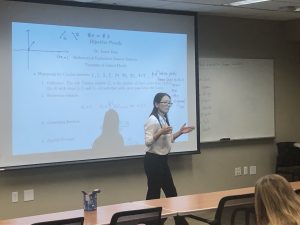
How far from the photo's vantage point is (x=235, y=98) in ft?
23.4

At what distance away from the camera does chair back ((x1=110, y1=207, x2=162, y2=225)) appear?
10.3 feet

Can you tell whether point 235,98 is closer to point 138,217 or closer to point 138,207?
point 138,207

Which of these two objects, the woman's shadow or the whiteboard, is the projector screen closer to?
the woman's shadow

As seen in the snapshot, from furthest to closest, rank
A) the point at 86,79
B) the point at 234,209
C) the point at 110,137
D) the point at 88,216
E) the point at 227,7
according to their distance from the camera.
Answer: the point at 227,7 < the point at 110,137 < the point at 86,79 < the point at 234,209 < the point at 88,216

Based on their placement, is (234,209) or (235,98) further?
(235,98)

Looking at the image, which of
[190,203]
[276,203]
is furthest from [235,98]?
[276,203]

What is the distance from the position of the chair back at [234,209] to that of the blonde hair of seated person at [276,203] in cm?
129

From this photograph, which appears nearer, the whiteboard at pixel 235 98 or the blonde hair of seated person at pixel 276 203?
the blonde hair of seated person at pixel 276 203

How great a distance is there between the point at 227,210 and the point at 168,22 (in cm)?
325

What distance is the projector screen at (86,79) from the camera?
5352mm

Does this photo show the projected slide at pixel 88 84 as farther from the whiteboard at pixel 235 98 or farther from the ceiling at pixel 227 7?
the whiteboard at pixel 235 98

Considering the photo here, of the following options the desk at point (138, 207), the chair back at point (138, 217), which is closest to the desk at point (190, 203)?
the desk at point (138, 207)

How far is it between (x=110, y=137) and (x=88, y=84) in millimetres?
678

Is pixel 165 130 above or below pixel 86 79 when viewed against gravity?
below
